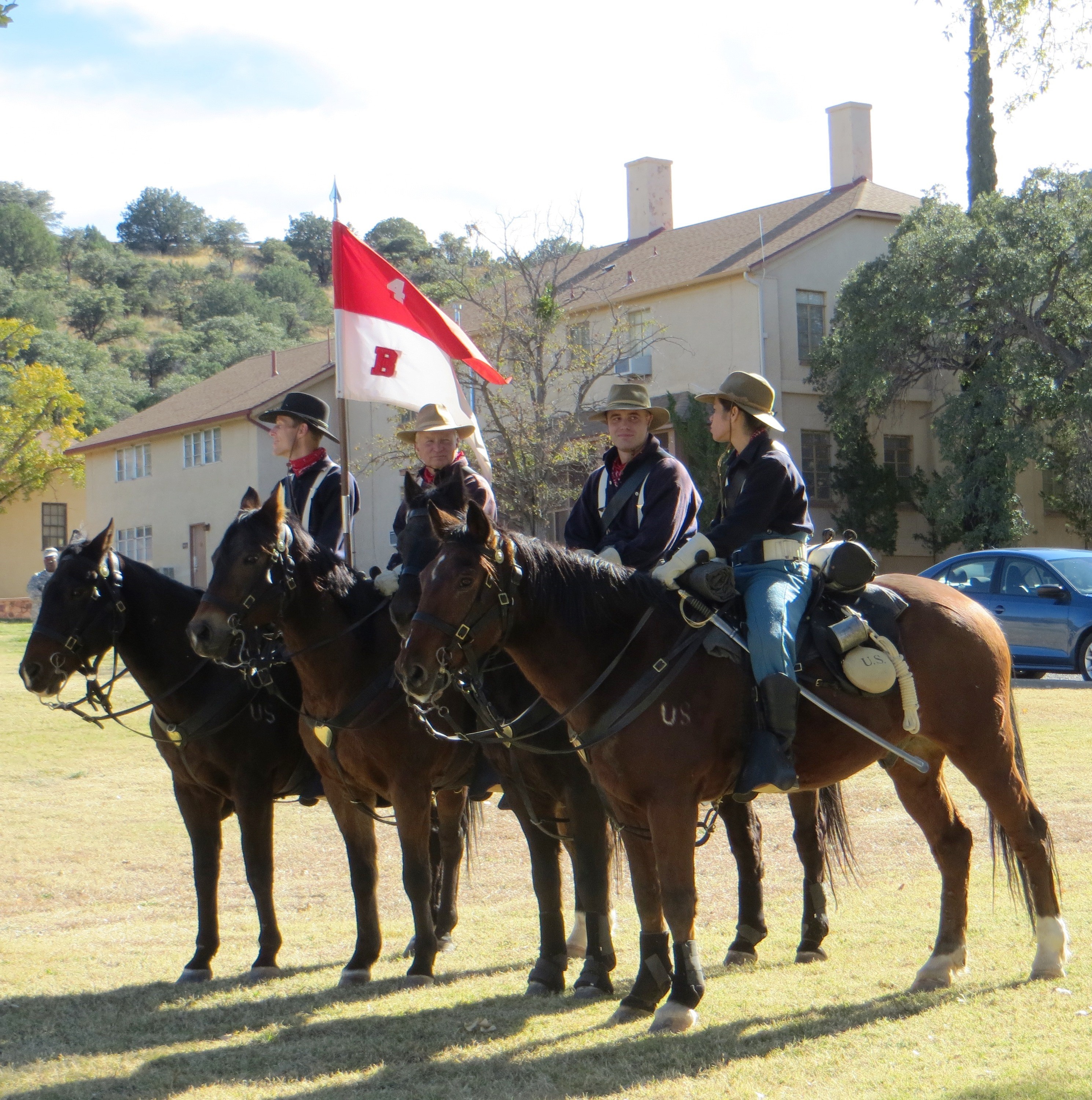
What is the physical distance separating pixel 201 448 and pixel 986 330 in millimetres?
27033

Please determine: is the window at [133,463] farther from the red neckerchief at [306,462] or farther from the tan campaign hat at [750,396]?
the tan campaign hat at [750,396]

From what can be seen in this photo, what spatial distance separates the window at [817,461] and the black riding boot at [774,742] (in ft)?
96.7

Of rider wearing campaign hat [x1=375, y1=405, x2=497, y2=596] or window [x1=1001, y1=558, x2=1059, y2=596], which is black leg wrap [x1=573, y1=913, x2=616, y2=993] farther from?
window [x1=1001, y1=558, x2=1059, y2=596]

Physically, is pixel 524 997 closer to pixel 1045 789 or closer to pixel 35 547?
pixel 1045 789

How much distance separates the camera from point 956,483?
105 ft

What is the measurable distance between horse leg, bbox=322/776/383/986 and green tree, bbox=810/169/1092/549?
→ 2640 cm

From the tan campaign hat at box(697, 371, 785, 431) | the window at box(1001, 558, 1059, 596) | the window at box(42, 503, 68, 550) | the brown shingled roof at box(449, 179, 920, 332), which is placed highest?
the brown shingled roof at box(449, 179, 920, 332)

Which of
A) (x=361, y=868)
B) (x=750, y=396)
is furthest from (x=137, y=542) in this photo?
(x=750, y=396)

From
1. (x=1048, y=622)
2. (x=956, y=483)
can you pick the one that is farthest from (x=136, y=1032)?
(x=956, y=483)

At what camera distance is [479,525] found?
543 cm

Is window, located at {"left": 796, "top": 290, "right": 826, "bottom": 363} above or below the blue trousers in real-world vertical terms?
above

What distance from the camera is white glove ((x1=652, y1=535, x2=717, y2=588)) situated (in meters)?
5.77

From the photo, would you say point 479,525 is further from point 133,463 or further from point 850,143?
point 133,463

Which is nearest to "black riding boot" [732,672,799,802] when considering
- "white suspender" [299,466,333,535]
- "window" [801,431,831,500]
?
"white suspender" [299,466,333,535]
